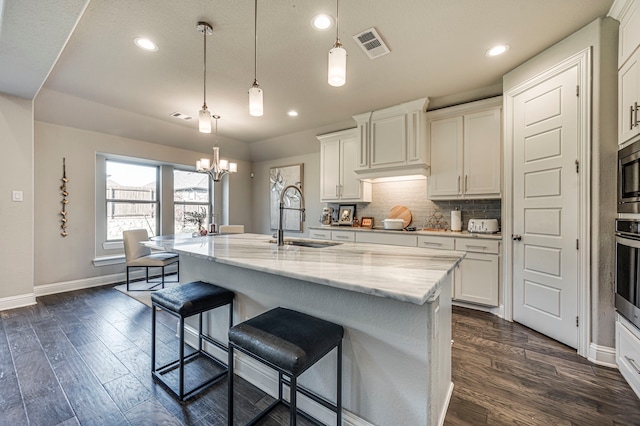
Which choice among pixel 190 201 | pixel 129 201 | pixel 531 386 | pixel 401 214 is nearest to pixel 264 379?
pixel 531 386

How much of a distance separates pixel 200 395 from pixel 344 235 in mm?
2911

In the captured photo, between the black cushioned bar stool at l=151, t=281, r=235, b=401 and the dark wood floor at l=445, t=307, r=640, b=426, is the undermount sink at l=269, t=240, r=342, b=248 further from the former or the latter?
the dark wood floor at l=445, t=307, r=640, b=426

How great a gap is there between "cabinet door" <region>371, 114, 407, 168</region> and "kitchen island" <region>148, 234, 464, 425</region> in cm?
231

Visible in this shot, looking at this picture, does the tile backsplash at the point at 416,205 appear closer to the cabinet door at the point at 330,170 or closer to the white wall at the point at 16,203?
the cabinet door at the point at 330,170

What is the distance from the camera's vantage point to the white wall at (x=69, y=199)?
3.71 m

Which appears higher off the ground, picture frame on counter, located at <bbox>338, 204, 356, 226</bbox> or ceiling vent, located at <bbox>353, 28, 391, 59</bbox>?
ceiling vent, located at <bbox>353, 28, 391, 59</bbox>

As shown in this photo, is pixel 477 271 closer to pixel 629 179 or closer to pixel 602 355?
pixel 602 355

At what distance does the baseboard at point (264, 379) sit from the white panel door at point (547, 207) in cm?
220

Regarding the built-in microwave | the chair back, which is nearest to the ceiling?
the built-in microwave

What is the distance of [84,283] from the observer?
4090mm

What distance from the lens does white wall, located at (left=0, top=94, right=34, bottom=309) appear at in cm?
314

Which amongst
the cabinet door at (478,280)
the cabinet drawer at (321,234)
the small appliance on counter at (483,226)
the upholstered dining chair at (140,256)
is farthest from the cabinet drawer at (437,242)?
the upholstered dining chair at (140,256)

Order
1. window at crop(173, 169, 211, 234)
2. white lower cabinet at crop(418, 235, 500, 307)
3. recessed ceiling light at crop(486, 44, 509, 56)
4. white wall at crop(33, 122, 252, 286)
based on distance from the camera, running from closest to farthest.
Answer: recessed ceiling light at crop(486, 44, 509, 56) → white lower cabinet at crop(418, 235, 500, 307) → white wall at crop(33, 122, 252, 286) → window at crop(173, 169, 211, 234)

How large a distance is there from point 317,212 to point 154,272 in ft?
10.5
